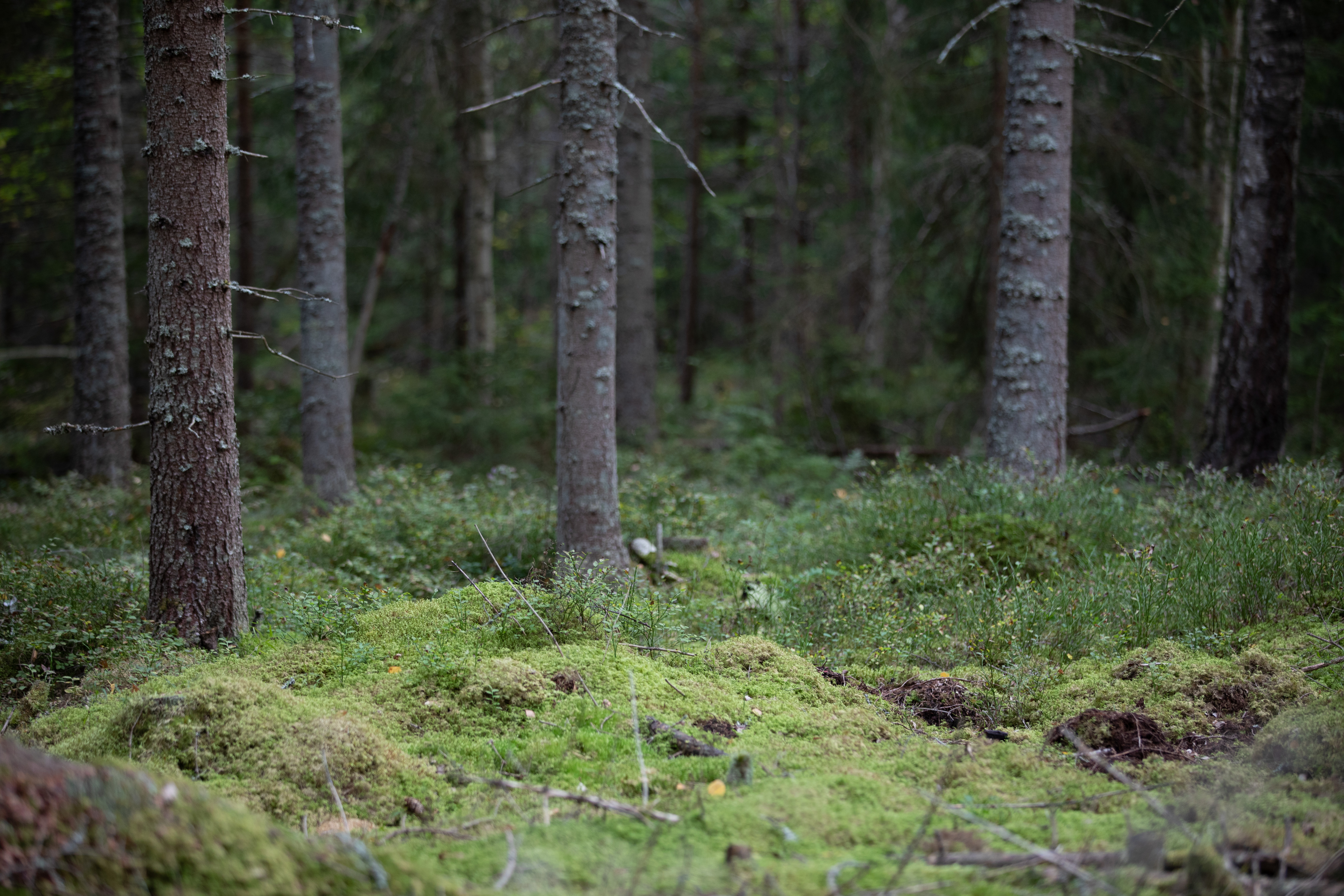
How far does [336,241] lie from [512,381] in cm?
453

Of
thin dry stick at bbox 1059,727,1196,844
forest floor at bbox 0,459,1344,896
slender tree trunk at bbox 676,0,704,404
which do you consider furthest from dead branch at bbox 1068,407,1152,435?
slender tree trunk at bbox 676,0,704,404

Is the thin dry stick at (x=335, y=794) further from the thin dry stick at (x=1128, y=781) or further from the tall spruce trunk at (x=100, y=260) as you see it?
the tall spruce trunk at (x=100, y=260)

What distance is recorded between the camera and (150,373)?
4520 mm

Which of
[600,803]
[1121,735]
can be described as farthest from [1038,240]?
[600,803]

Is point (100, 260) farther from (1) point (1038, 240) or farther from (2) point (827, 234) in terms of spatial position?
(2) point (827, 234)

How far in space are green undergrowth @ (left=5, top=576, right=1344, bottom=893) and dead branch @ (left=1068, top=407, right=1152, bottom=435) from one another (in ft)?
21.7

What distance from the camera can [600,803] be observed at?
2.92 metres

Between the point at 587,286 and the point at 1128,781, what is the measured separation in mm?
4549

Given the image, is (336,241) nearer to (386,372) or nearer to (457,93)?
→ (457,93)

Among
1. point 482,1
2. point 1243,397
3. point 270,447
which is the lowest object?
point 270,447

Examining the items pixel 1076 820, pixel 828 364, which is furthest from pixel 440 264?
pixel 1076 820

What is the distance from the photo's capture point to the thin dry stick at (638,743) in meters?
3.13

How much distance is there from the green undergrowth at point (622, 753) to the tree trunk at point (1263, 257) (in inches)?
161

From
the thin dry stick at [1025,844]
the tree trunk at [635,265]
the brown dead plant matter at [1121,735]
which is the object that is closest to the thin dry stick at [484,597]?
the thin dry stick at [1025,844]
